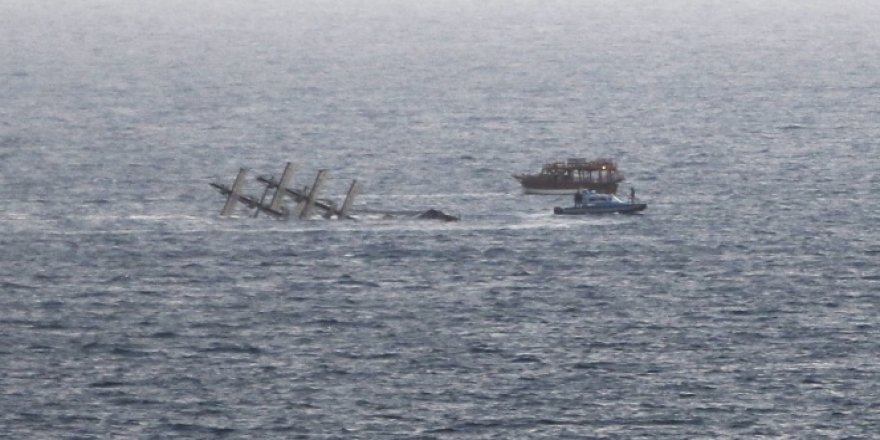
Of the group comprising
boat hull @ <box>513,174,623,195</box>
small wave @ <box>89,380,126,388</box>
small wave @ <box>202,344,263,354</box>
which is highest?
boat hull @ <box>513,174,623,195</box>

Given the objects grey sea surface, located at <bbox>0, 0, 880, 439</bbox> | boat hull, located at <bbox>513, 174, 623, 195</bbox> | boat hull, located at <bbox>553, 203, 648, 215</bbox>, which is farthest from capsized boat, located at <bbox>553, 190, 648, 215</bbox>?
boat hull, located at <bbox>513, 174, 623, 195</bbox>

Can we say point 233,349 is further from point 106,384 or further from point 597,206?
point 597,206

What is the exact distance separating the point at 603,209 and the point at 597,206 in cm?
51

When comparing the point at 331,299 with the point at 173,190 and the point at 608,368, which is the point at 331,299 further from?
the point at 173,190

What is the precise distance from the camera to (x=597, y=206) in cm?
17600

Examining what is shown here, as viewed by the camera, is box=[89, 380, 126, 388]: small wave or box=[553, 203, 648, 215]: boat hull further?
box=[553, 203, 648, 215]: boat hull

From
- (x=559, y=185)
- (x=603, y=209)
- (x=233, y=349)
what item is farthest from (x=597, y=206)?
(x=233, y=349)

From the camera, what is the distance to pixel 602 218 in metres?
174

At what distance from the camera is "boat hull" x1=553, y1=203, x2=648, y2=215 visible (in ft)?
575

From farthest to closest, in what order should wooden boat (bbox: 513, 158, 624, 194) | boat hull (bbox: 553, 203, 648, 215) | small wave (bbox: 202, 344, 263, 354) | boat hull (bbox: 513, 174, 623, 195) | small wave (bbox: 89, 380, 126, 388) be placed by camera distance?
wooden boat (bbox: 513, 158, 624, 194) → boat hull (bbox: 513, 174, 623, 195) → boat hull (bbox: 553, 203, 648, 215) → small wave (bbox: 202, 344, 263, 354) → small wave (bbox: 89, 380, 126, 388)

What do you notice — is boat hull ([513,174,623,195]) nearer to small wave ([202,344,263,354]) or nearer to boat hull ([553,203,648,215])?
boat hull ([553,203,648,215])

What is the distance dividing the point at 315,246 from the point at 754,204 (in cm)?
3830

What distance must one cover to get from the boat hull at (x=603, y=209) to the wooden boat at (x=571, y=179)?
6.68 metres

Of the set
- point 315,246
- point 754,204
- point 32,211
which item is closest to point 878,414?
point 315,246
